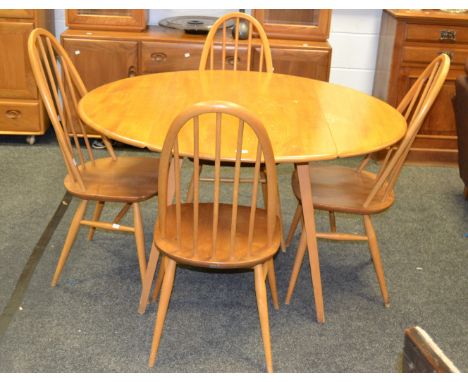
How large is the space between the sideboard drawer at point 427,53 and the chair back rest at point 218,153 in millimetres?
1778

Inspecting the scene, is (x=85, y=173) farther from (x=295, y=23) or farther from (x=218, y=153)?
(x=295, y=23)

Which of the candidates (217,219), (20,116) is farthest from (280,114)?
(20,116)

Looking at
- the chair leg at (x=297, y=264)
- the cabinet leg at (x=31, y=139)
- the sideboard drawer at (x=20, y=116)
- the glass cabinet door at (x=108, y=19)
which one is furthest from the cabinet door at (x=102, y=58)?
the chair leg at (x=297, y=264)

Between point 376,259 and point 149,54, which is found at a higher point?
point 149,54

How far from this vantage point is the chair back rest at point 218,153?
1675mm

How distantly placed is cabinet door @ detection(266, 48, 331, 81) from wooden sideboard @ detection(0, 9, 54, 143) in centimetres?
123

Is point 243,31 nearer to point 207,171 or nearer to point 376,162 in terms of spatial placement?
point 207,171

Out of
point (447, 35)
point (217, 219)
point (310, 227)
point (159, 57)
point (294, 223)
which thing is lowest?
point (294, 223)

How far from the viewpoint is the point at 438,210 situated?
3242 mm

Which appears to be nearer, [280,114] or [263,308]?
[263,308]

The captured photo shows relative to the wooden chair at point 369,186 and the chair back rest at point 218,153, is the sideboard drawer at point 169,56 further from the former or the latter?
the chair back rest at point 218,153

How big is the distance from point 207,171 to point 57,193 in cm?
80

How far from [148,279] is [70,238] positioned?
370 millimetres

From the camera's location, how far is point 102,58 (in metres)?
3.57
